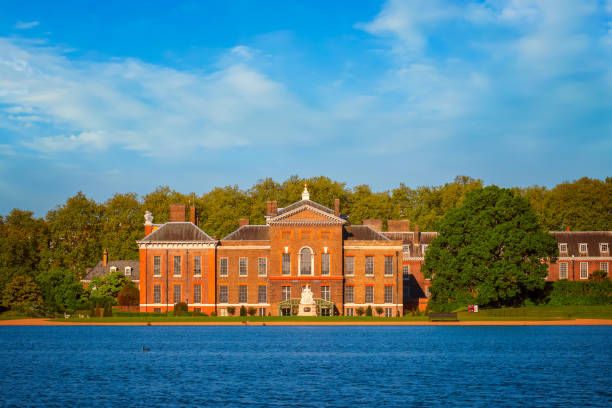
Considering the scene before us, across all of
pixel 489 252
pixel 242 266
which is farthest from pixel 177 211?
pixel 489 252

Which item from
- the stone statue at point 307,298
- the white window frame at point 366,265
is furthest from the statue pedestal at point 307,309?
the white window frame at point 366,265

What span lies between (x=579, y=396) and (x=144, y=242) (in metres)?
57.8

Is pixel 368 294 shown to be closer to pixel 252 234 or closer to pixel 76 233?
pixel 252 234

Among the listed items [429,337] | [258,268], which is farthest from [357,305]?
[429,337]

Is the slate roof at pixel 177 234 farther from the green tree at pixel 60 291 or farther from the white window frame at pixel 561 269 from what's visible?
the white window frame at pixel 561 269

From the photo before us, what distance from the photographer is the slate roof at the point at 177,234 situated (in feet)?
265

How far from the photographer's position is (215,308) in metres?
80.6

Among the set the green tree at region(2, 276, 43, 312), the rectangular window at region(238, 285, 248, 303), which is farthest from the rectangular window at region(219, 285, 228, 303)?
the green tree at region(2, 276, 43, 312)

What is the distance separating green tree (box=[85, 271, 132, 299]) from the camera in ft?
273

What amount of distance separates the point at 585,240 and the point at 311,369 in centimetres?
6364

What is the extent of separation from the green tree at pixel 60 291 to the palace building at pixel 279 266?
6213 millimetres

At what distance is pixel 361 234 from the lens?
81.4m

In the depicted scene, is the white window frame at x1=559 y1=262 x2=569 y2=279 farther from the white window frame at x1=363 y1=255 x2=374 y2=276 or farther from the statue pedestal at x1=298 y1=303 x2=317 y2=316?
the statue pedestal at x1=298 y1=303 x2=317 y2=316

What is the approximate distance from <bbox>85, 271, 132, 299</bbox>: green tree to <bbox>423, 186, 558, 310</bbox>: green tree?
31572 millimetres
